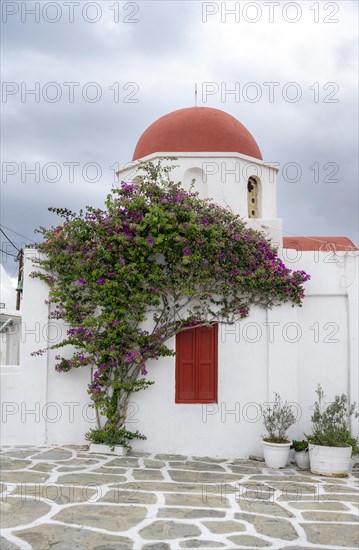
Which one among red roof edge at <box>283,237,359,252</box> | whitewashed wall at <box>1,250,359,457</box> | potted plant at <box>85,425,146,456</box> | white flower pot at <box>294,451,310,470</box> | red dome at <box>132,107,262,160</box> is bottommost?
white flower pot at <box>294,451,310,470</box>

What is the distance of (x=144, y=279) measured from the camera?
9.34 m

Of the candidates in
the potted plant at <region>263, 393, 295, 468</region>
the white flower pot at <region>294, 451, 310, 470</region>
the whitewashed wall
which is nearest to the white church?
the whitewashed wall

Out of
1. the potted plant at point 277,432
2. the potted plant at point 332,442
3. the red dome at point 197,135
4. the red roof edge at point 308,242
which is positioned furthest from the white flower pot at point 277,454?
the red dome at point 197,135

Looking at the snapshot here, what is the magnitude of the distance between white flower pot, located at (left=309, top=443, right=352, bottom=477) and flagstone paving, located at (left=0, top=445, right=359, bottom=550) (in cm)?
20

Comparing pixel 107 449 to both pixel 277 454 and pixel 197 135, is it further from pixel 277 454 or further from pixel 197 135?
pixel 197 135

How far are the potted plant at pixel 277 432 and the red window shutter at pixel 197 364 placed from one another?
1065 millimetres

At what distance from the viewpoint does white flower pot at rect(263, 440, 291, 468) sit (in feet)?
29.0

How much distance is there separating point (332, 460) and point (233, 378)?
7.08 feet

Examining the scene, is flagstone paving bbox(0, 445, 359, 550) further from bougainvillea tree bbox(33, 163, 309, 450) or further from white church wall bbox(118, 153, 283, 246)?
white church wall bbox(118, 153, 283, 246)

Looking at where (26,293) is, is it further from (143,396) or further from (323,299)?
(323,299)

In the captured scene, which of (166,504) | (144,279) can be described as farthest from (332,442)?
(144,279)

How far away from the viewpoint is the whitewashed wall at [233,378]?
9641 millimetres

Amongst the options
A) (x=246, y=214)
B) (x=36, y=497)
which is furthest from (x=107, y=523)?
(x=246, y=214)

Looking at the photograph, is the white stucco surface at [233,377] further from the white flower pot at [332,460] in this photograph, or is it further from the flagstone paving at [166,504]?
the white flower pot at [332,460]
